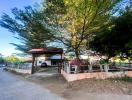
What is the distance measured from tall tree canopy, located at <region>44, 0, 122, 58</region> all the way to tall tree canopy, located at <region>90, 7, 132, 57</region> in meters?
0.99

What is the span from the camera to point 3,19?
31516 mm

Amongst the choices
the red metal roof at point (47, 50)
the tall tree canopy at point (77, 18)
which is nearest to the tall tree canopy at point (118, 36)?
the tall tree canopy at point (77, 18)

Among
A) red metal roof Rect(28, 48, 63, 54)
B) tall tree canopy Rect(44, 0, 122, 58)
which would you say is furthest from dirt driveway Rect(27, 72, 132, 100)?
red metal roof Rect(28, 48, 63, 54)

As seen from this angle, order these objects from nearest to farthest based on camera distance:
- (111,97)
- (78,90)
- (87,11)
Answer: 1. (111,97)
2. (78,90)
3. (87,11)

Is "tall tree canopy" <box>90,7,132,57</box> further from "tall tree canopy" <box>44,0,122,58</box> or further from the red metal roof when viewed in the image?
the red metal roof

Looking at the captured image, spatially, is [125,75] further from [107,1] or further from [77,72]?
[107,1]

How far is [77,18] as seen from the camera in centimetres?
2164

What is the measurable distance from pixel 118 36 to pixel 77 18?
380 centimetres

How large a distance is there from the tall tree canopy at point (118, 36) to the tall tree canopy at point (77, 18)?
0.99 metres

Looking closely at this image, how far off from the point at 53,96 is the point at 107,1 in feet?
34.1

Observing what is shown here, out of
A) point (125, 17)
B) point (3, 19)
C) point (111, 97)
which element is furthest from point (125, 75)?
point (3, 19)

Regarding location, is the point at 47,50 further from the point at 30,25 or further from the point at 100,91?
the point at 100,91

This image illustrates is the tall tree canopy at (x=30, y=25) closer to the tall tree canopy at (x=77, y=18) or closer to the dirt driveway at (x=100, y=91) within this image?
the tall tree canopy at (x=77, y=18)

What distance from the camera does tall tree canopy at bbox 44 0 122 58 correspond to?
2002cm
